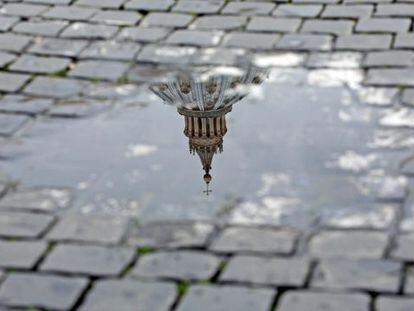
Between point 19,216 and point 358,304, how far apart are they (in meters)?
2.04

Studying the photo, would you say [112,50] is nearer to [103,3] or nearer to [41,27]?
[41,27]

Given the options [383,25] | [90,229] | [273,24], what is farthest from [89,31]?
[90,229]

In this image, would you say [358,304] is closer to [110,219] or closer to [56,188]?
[110,219]

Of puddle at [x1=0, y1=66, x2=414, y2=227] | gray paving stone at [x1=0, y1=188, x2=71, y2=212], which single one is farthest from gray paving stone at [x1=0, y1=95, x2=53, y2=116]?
gray paving stone at [x1=0, y1=188, x2=71, y2=212]

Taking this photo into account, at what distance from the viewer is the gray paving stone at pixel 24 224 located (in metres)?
5.51

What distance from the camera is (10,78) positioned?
7.59 metres

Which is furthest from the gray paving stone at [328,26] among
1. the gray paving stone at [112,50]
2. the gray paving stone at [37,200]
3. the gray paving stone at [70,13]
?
the gray paving stone at [37,200]

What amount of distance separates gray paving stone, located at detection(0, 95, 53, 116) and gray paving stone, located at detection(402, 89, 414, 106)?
245 cm

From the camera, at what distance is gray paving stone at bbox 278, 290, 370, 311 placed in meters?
4.69

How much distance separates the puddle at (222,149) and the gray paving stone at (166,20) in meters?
1.12

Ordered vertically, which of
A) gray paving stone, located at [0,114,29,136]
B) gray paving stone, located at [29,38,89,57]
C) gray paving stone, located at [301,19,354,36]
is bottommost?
gray paving stone, located at [29,38,89,57]

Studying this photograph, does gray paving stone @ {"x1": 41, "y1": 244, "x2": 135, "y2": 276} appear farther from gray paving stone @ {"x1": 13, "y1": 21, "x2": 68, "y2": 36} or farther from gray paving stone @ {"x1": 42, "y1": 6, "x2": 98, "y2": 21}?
gray paving stone @ {"x1": 42, "y1": 6, "x2": 98, "y2": 21}

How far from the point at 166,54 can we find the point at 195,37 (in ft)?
1.39

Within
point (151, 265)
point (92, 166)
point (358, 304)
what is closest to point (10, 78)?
point (92, 166)
